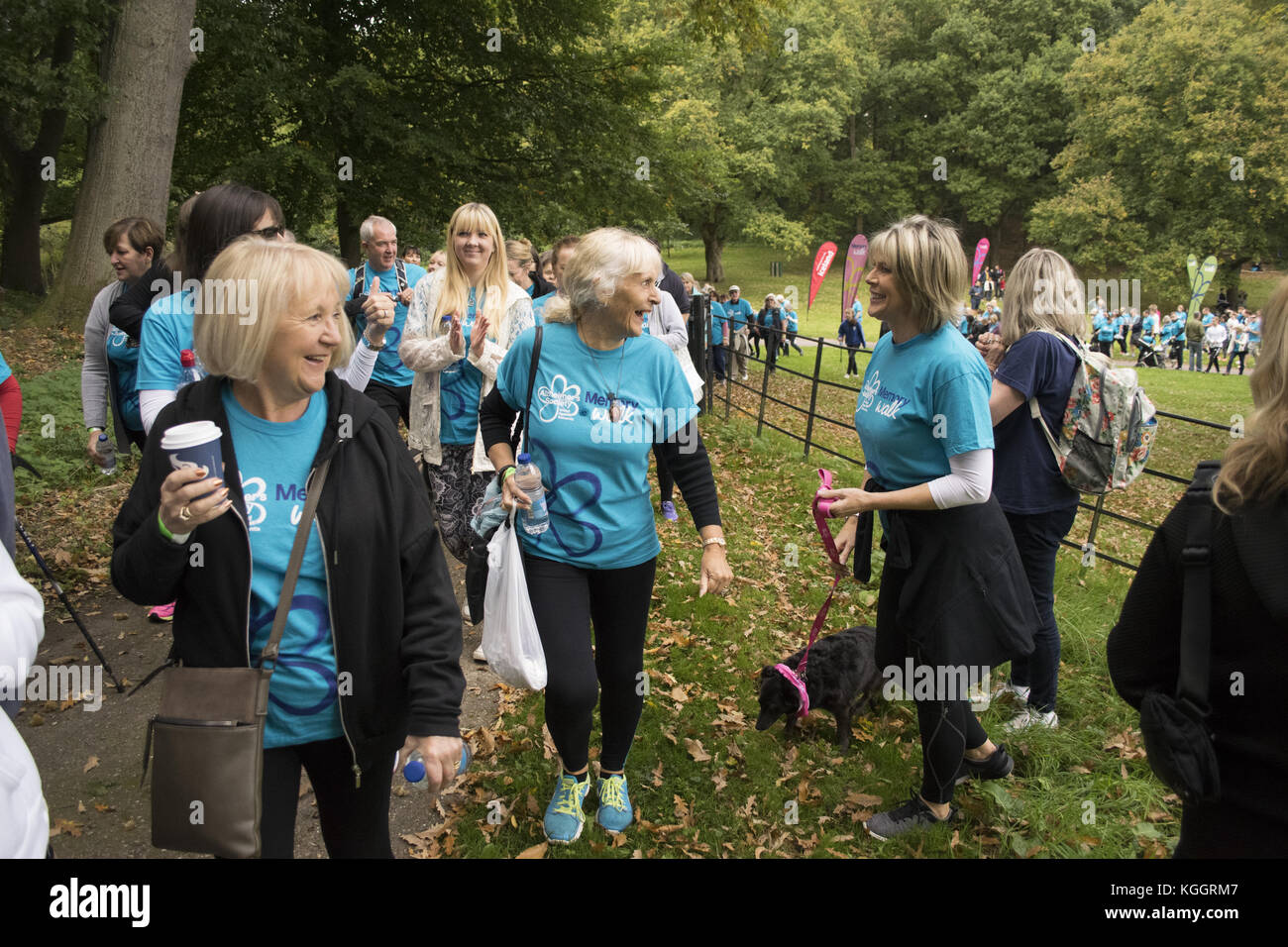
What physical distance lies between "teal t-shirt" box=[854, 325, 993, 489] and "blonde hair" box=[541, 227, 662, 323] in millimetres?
901

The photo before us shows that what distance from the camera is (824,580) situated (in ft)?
20.9

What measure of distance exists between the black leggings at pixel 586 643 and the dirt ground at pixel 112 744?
35.7 inches

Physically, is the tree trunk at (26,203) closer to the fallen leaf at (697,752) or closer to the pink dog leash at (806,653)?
the fallen leaf at (697,752)

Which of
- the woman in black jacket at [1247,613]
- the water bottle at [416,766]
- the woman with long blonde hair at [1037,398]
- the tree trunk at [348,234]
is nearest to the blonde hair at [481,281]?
the woman with long blonde hair at [1037,398]

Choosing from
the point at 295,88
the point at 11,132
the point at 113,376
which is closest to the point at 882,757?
the point at 113,376

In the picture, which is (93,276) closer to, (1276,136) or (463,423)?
(463,423)

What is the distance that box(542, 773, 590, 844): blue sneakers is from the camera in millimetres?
3334

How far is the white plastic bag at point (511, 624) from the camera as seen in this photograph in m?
2.83

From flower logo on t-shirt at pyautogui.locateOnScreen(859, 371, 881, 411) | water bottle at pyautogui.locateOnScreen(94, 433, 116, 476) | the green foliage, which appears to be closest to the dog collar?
flower logo on t-shirt at pyautogui.locateOnScreen(859, 371, 881, 411)

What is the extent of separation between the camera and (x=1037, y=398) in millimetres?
3678

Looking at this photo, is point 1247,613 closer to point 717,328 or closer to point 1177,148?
point 717,328

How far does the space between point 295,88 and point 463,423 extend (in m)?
11.5

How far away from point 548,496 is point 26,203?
777 inches

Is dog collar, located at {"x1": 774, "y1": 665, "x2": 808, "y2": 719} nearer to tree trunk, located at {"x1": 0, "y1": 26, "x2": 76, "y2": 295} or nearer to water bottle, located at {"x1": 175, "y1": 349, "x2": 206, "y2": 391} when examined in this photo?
water bottle, located at {"x1": 175, "y1": 349, "x2": 206, "y2": 391}
